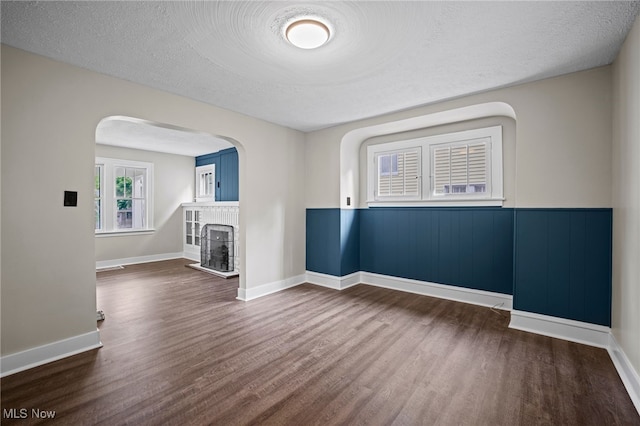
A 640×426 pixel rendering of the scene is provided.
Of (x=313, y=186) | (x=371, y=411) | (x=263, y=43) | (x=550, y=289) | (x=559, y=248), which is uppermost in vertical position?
(x=263, y=43)

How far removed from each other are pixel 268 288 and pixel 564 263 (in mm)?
3502

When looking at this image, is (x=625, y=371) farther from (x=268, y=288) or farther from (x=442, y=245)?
(x=268, y=288)

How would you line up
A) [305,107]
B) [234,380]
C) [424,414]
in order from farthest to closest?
[305,107] → [234,380] → [424,414]

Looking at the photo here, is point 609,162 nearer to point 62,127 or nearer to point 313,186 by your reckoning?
point 313,186

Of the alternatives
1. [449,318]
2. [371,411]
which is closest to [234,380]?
[371,411]

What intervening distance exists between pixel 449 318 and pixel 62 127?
4.22 m

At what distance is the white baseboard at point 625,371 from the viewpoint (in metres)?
1.90

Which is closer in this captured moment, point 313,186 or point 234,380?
point 234,380

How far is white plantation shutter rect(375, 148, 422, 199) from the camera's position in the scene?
441 cm

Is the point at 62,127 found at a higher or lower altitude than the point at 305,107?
lower

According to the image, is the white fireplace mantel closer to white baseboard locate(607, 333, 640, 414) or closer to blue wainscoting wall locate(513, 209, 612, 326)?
blue wainscoting wall locate(513, 209, 612, 326)

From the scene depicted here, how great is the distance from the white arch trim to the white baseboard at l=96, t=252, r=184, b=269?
494 centimetres

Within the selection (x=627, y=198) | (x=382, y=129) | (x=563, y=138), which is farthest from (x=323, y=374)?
(x=382, y=129)

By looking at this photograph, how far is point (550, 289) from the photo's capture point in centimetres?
292
